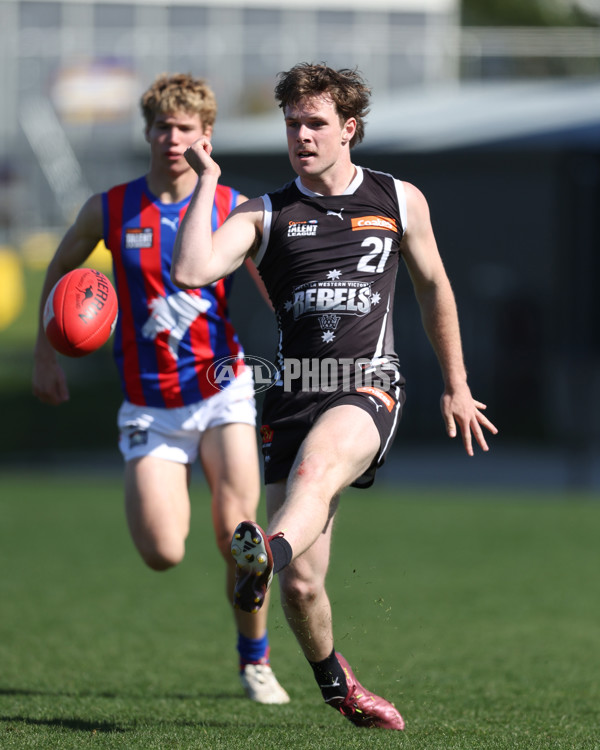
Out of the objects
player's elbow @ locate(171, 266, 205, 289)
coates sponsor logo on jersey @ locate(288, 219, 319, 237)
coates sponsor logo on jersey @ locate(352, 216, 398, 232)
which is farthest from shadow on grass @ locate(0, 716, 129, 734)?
coates sponsor logo on jersey @ locate(352, 216, 398, 232)

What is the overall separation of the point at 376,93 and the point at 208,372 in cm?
2033

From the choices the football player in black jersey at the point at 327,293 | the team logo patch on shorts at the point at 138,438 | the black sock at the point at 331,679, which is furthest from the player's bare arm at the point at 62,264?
the black sock at the point at 331,679

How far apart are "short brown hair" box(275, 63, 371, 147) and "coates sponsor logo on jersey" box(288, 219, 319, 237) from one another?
41cm

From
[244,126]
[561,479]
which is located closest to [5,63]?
[244,126]

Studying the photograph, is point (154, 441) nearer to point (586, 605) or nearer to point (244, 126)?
point (586, 605)

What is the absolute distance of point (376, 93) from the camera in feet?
80.1

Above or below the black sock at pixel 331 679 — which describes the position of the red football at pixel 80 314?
above

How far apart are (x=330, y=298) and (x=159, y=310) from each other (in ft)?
3.84

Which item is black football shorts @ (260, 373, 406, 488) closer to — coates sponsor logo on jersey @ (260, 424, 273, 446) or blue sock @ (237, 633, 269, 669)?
coates sponsor logo on jersey @ (260, 424, 273, 446)

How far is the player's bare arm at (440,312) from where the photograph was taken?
14.1 ft

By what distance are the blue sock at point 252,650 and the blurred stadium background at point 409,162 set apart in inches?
353

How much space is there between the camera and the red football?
4488 millimetres

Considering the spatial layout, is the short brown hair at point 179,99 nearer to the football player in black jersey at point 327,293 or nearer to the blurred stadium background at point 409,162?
the football player in black jersey at point 327,293

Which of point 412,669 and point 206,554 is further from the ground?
point 412,669
